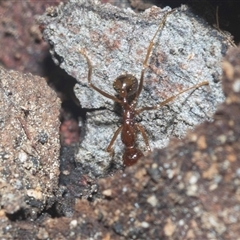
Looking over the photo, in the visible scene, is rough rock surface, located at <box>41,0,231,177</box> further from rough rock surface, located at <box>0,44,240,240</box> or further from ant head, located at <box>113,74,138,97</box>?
rough rock surface, located at <box>0,44,240,240</box>

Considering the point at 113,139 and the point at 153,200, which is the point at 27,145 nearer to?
the point at 113,139

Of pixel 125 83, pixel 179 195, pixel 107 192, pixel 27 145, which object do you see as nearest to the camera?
pixel 179 195

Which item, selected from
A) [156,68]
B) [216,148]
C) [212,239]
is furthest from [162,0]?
[212,239]

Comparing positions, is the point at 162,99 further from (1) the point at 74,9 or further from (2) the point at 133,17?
(1) the point at 74,9

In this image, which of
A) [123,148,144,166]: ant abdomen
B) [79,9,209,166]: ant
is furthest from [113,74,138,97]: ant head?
[123,148,144,166]: ant abdomen

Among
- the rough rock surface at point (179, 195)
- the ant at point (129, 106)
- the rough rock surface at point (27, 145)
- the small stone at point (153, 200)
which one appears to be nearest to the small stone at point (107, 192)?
the rough rock surface at point (179, 195)

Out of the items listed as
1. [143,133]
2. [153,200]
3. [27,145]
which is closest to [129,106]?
[143,133]
